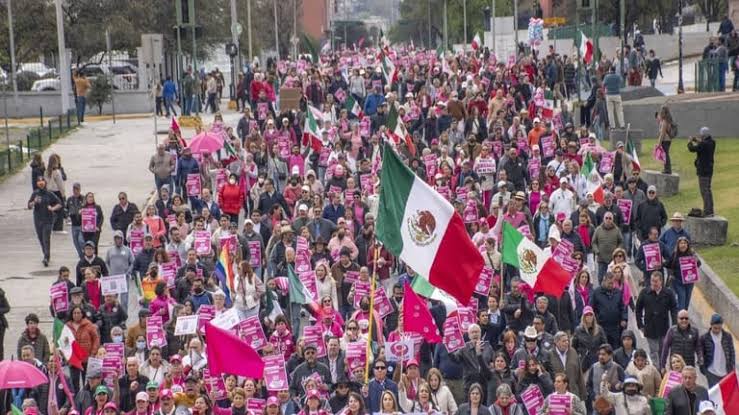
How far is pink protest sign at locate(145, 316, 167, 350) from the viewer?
58.7 ft

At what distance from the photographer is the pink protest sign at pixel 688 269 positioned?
19.7 meters

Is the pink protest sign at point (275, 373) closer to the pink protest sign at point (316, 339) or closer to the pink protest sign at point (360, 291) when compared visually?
the pink protest sign at point (316, 339)

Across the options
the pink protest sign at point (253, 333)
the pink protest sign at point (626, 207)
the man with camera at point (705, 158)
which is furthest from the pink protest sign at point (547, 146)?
the pink protest sign at point (253, 333)

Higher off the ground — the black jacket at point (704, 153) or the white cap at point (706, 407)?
the black jacket at point (704, 153)

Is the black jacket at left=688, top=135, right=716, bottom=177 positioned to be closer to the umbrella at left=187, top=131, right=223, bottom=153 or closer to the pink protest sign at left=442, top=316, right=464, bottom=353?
the umbrella at left=187, top=131, right=223, bottom=153

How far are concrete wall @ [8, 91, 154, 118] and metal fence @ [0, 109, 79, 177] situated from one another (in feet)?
7.73

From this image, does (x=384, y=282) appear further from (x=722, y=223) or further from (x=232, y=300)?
(x=722, y=223)

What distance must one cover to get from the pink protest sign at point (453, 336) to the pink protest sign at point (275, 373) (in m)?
1.72

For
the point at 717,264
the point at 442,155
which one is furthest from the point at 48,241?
the point at 717,264

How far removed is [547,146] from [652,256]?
Result: 29.6ft

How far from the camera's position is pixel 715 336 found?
17.1 m

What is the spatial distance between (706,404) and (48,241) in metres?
14.4

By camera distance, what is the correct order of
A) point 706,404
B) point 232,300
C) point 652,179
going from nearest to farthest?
point 706,404 → point 232,300 → point 652,179

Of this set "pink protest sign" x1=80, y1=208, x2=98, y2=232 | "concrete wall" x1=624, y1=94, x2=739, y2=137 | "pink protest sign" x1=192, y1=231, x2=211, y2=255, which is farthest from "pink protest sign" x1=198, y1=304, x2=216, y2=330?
"concrete wall" x1=624, y1=94, x2=739, y2=137
